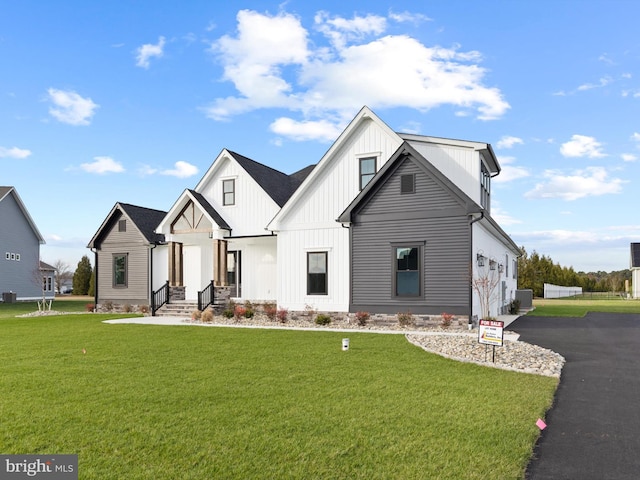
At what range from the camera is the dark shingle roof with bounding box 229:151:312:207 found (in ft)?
76.5

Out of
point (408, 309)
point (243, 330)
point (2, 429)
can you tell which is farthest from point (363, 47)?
point (2, 429)

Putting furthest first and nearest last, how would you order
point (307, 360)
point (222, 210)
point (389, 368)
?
point (222, 210), point (307, 360), point (389, 368)

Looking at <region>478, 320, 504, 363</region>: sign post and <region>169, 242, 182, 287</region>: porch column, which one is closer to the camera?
<region>478, 320, 504, 363</region>: sign post

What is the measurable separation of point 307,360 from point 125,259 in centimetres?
1976

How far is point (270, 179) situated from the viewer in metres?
24.8

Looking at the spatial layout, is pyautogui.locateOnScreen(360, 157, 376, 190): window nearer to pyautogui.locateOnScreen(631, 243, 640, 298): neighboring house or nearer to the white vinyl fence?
the white vinyl fence

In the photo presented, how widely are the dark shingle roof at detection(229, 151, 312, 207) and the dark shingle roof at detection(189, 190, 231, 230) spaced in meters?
2.55

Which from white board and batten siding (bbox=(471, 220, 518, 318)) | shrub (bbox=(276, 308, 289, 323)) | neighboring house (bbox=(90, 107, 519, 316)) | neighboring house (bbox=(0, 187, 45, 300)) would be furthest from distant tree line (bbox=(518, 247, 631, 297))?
neighboring house (bbox=(0, 187, 45, 300))

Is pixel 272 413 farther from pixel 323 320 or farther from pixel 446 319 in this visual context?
pixel 323 320

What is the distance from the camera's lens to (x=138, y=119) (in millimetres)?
19188

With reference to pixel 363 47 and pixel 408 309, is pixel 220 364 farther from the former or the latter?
pixel 363 47

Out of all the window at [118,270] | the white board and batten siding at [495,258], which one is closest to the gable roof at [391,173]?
the white board and batten siding at [495,258]

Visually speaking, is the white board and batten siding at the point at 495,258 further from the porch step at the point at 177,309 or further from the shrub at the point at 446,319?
the porch step at the point at 177,309

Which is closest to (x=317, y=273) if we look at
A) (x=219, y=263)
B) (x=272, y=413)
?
(x=219, y=263)
